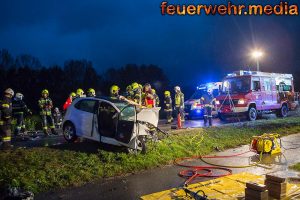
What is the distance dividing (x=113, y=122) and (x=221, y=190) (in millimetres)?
3774

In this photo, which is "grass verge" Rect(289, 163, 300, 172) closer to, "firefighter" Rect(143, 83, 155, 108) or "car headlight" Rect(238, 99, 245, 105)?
"firefighter" Rect(143, 83, 155, 108)

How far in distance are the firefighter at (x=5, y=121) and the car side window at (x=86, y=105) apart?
7.15ft

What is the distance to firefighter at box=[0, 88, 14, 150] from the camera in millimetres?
9617

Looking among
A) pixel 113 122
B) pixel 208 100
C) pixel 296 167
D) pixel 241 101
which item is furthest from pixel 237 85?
pixel 113 122

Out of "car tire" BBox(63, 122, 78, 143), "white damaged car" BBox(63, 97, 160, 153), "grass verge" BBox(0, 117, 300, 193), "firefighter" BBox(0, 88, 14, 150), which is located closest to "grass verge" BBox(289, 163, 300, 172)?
"grass verge" BBox(0, 117, 300, 193)

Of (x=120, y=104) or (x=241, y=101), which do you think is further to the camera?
(x=241, y=101)

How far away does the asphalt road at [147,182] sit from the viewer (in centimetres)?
658

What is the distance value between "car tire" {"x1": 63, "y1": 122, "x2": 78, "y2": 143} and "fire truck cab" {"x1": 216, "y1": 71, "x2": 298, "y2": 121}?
33.3ft

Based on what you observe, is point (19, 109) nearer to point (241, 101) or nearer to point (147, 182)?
point (147, 182)

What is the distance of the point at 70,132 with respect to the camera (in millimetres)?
10117

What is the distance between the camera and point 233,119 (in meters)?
19.2

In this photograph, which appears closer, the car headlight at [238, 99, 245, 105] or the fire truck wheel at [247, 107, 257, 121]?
the car headlight at [238, 99, 245, 105]

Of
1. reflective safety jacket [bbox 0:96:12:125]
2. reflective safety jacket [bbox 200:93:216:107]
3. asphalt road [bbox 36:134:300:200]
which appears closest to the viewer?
asphalt road [bbox 36:134:300:200]

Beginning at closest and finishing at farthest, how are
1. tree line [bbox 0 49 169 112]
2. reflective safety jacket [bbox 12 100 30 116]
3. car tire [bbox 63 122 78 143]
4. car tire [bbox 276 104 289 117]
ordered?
car tire [bbox 63 122 78 143] → reflective safety jacket [bbox 12 100 30 116] → car tire [bbox 276 104 289 117] → tree line [bbox 0 49 169 112]
